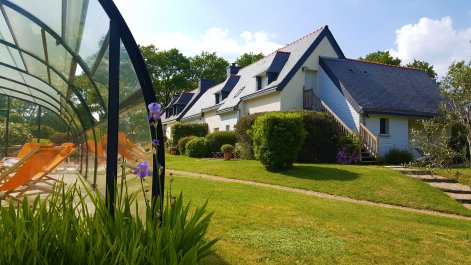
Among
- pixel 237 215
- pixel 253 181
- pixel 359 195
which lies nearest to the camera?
pixel 237 215

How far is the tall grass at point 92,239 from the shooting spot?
2.35 m

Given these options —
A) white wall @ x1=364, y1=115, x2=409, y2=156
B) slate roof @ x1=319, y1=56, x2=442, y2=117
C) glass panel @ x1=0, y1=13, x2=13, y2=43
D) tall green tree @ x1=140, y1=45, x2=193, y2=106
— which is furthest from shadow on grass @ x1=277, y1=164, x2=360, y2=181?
tall green tree @ x1=140, y1=45, x2=193, y2=106

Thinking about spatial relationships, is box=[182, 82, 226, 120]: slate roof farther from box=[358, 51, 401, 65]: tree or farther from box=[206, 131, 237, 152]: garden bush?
Answer: box=[358, 51, 401, 65]: tree

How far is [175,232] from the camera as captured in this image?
9.34 ft

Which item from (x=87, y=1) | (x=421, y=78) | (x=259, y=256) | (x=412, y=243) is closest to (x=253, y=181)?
(x=412, y=243)

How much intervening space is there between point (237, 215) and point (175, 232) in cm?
460

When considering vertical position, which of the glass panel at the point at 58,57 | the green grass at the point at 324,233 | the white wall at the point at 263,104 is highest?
the white wall at the point at 263,104

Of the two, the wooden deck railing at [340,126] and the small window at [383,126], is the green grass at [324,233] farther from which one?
the small window at [383,126]

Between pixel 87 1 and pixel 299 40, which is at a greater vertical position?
pixel 299 40

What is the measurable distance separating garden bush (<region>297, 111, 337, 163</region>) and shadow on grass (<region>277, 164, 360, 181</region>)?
11.7ft

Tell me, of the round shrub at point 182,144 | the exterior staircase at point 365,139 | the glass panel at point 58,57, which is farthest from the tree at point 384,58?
the glass panel at point 58,57

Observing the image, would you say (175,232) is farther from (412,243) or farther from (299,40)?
(299,40)

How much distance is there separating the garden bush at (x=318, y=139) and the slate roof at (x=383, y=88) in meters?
2.36

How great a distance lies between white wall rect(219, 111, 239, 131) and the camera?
1137 inches
